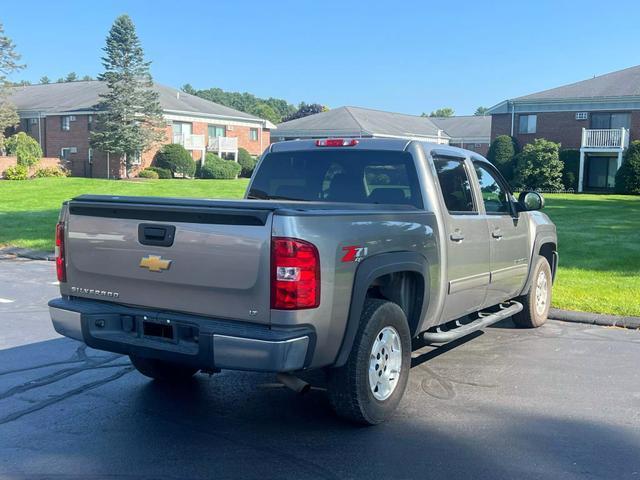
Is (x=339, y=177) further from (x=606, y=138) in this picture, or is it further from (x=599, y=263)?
(x=606, y=138)

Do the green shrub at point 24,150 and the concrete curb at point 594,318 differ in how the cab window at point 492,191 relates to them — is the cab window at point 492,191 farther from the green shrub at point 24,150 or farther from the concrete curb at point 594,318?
the green shrub at point 24,150

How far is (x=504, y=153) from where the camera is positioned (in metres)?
42.4

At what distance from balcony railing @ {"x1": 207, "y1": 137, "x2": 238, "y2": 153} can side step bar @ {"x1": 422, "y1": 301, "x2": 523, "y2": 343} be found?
4642 centimetres

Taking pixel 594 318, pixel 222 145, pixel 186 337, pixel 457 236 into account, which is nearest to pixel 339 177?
pixel 457 236

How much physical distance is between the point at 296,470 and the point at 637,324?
5.41 m

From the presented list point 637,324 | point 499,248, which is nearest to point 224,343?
point 499,248

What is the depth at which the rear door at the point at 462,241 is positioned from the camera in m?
5.59

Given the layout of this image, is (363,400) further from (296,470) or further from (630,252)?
(630,252)

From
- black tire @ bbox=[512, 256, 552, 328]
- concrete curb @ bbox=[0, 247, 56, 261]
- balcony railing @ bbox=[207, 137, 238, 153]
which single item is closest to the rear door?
black tire @ bbox=[512, 256, 552, 328]

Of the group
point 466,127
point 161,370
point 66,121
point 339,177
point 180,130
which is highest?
point 466,127

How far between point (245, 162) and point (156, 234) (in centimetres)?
4876

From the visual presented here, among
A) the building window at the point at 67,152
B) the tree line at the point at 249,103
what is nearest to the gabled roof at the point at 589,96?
the building window at the point at 67,152

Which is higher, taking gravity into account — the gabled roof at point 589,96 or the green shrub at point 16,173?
the gabled roof at point 589,96

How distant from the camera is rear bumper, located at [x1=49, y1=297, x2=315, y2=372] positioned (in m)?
3.94
